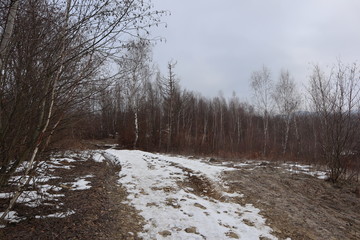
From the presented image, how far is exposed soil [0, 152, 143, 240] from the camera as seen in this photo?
3596 mm

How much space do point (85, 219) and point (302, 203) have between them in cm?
543

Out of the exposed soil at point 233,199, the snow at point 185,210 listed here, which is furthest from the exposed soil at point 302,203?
the snow at point 185,210

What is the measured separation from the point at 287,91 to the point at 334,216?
70.7 ft

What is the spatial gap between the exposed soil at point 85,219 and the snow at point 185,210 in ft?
1.03

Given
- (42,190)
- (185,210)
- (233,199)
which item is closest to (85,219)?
(42,190)

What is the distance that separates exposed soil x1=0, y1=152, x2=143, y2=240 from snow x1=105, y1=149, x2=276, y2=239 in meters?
0.31

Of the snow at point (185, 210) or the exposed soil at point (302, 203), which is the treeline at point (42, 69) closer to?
the snow at point (185, 210)

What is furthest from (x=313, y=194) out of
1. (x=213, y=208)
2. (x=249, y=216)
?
(x=213, y=208)

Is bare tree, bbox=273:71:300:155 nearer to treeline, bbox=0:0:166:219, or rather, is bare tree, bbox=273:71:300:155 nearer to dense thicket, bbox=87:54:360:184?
dense thicket, bbox=87:54:360:184

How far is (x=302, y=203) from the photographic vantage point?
6.20 m

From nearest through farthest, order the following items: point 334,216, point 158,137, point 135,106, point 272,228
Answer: point 272,228
point 334,216
point 135,106
point 158,137

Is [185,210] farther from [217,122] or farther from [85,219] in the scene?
[217,122]

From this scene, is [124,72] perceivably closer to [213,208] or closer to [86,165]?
[213,208]

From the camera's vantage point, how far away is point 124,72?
3604mm
